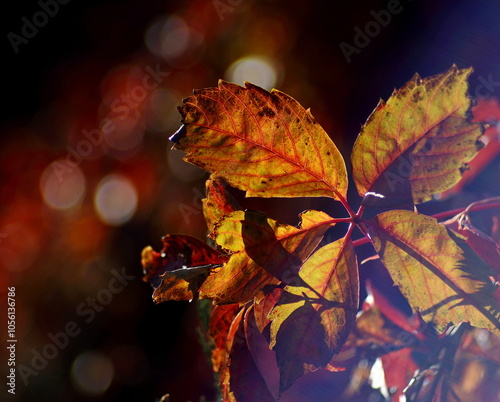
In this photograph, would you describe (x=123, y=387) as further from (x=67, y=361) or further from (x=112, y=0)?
Result: (x=112, y=0)

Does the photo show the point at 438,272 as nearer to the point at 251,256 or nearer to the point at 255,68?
the point at 251,256

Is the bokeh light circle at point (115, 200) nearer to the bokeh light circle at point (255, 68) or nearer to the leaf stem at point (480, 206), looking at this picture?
the bokeh light circle at point (255, 68)

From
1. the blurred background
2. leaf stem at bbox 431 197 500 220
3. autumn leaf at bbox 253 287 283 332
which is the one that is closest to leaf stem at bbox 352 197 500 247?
leaf stem at bbox 431 197 500 220

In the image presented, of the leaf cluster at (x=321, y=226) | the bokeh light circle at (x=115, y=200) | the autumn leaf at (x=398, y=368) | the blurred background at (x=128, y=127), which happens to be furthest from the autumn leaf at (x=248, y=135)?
the bokeh light circle at (x=115, y=200)

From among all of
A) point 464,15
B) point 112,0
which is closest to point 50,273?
point 112,0

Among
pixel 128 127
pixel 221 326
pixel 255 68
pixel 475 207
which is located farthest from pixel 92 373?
pixel 475 207

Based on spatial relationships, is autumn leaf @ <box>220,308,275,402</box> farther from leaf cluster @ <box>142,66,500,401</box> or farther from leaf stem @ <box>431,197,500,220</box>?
leaf stem @ <box>431,197,500,220</box>
